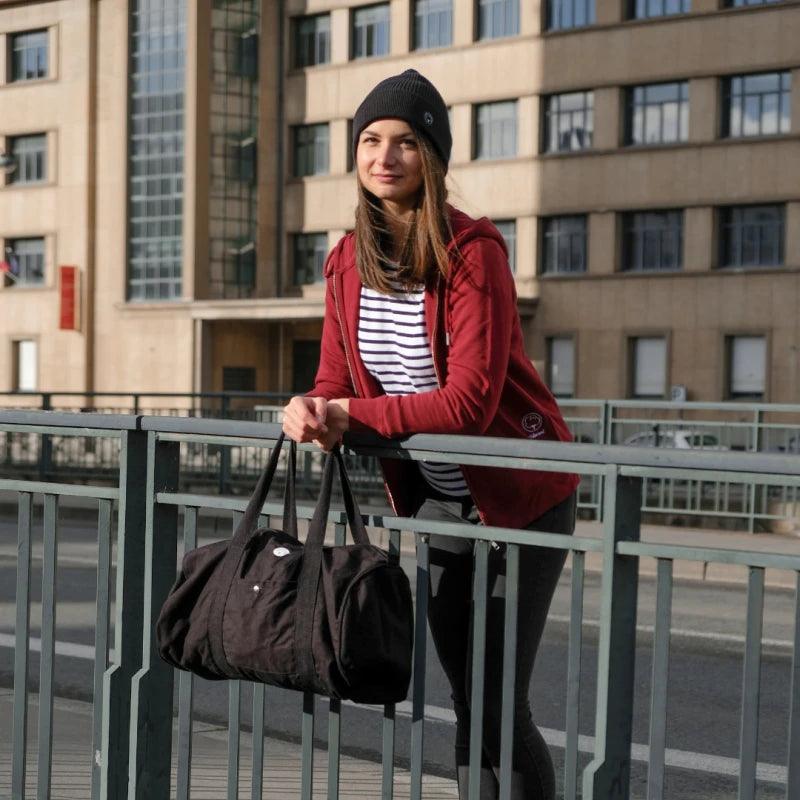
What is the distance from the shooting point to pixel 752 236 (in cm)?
4059

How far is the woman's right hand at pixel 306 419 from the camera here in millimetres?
3424

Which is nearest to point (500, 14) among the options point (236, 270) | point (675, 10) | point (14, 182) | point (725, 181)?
point (675, 10)

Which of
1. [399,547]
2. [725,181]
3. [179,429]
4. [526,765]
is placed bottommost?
[526,765]

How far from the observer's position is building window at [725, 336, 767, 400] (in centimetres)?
4047

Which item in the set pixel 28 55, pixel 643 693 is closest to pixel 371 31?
pixel 28 55

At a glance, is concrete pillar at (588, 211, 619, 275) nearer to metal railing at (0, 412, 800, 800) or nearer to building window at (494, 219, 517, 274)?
building window at (494, 219, 517, 274)

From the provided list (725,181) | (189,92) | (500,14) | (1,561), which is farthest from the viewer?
(189,92)

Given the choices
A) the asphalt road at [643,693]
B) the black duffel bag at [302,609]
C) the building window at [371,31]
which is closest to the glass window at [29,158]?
the building window at [371,31]

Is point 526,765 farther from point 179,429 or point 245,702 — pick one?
point 245,702

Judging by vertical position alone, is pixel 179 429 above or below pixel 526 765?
above

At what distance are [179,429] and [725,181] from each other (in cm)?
3838

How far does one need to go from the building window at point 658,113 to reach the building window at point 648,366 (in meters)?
5.42

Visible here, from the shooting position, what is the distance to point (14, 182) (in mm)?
52469

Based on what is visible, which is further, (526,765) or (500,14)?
(500,14)
